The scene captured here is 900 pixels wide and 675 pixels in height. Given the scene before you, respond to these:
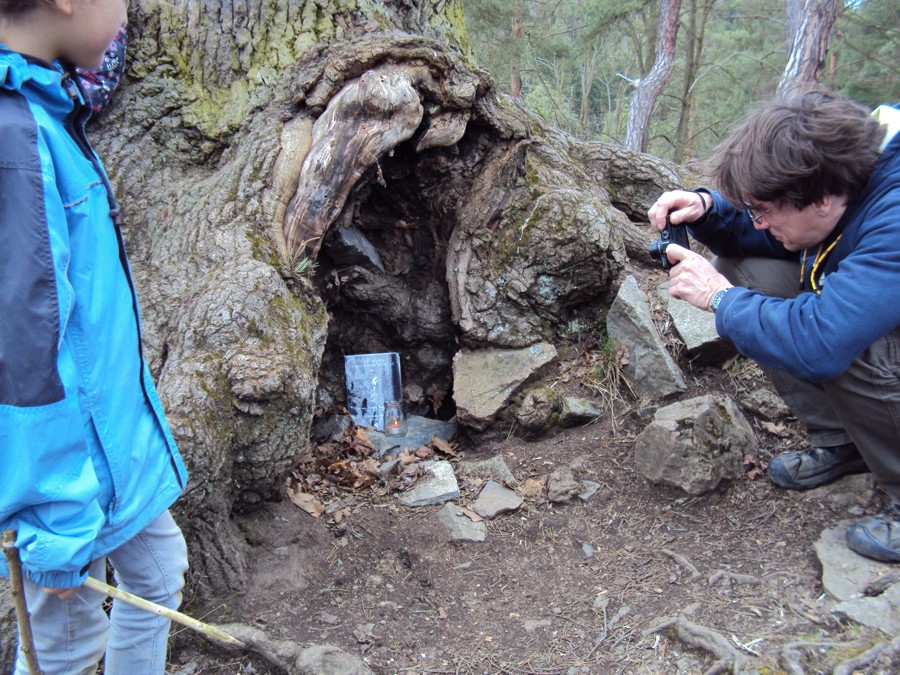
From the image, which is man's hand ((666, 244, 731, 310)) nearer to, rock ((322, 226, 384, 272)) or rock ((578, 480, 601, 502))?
rock ((578, 480, 601, 502))

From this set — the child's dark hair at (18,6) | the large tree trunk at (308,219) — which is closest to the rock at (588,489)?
the large tree trunk at (308,219)

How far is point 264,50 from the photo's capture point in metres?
3.87

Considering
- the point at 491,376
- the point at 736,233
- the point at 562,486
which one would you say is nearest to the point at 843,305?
the point at 736,233

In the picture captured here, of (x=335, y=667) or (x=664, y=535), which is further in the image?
(x=664, y=535)

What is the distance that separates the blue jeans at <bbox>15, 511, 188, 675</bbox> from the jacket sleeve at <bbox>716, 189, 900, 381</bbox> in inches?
81.2

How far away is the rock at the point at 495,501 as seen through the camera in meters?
3.19

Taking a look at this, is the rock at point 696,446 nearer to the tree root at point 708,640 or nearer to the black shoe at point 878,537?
the black shoe at point 878,537

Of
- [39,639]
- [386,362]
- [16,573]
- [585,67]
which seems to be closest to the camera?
[16,573]

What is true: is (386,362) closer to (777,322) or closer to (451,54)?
(451,54)

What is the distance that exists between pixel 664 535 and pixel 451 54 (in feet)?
9.68

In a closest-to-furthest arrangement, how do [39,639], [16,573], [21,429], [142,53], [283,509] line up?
[21,429], [16,573], [39,639], [283,509], [142,53]

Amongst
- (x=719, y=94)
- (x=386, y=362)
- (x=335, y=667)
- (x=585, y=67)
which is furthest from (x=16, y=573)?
(x=719, y=94)

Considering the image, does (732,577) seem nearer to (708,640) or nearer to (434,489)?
(708,640)

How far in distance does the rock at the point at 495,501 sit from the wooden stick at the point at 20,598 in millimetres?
2033
